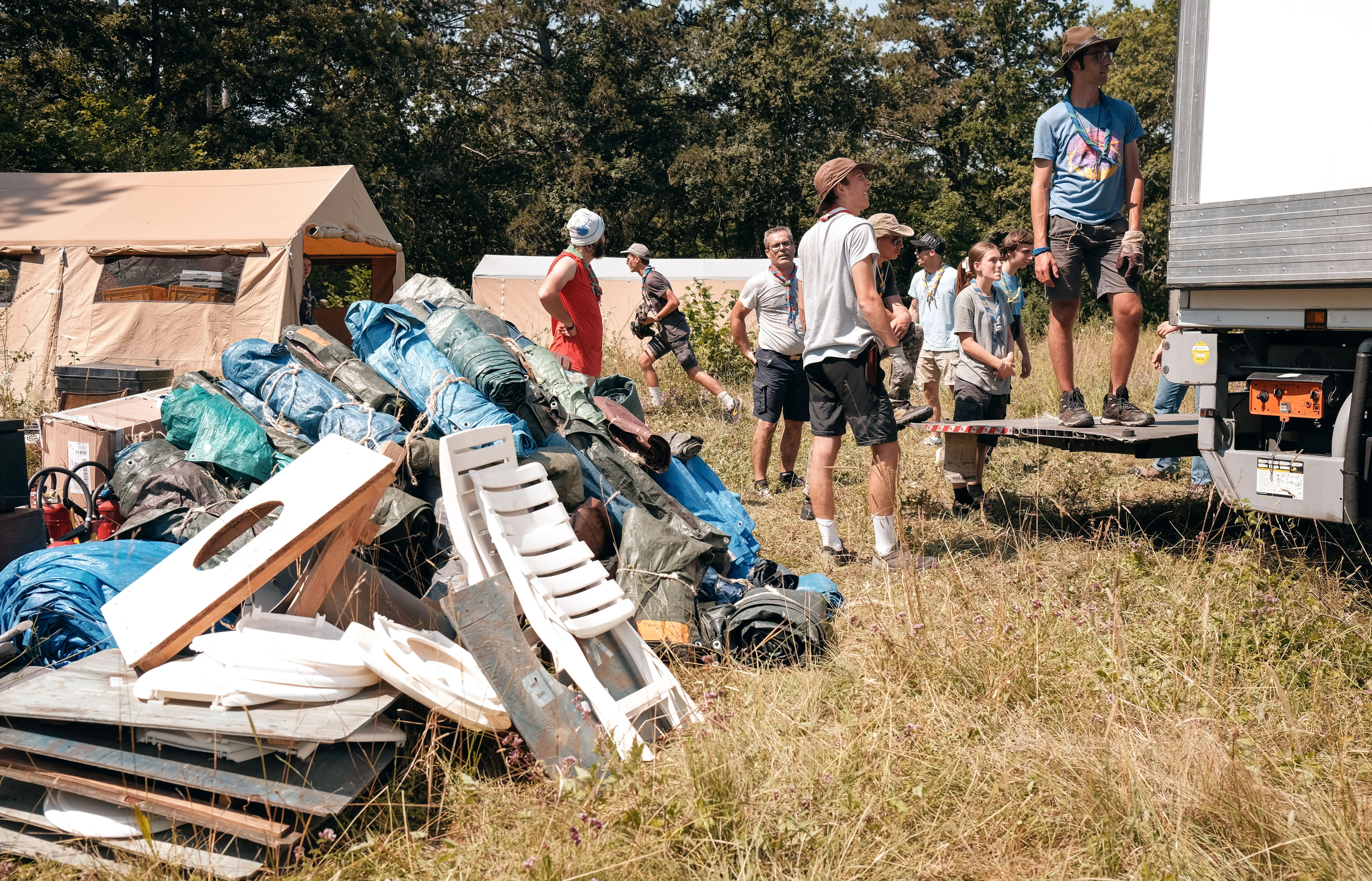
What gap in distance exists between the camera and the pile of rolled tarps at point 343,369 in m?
4.82

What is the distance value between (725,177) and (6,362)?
24.8 meters

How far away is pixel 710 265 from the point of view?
1838 centimetres

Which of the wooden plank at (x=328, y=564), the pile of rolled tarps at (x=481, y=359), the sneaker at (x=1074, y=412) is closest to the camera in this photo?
the wooden plank at (x=328, y=564)

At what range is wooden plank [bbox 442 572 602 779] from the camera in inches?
112

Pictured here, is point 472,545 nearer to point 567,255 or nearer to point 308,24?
point 567,255

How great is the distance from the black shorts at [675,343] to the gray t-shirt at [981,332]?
3.73m

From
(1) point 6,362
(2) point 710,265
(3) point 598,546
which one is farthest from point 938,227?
(3) point 598,546

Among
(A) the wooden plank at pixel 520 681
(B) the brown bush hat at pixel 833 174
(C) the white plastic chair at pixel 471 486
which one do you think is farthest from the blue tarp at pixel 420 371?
(B) the brown bush hat at pixel 833 174

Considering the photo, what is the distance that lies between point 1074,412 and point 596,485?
2.66 m

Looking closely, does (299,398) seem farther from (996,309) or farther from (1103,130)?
(1103,130)

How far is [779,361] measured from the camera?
262 inches

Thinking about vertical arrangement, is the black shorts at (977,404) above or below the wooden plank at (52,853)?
above

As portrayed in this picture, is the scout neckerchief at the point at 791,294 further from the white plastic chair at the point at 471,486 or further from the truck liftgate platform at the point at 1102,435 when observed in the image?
the white plastic chair at the point at 471,486

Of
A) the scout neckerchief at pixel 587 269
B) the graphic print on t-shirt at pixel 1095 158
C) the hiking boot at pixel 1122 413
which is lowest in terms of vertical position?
the hiking boot at pixel 1122 413
